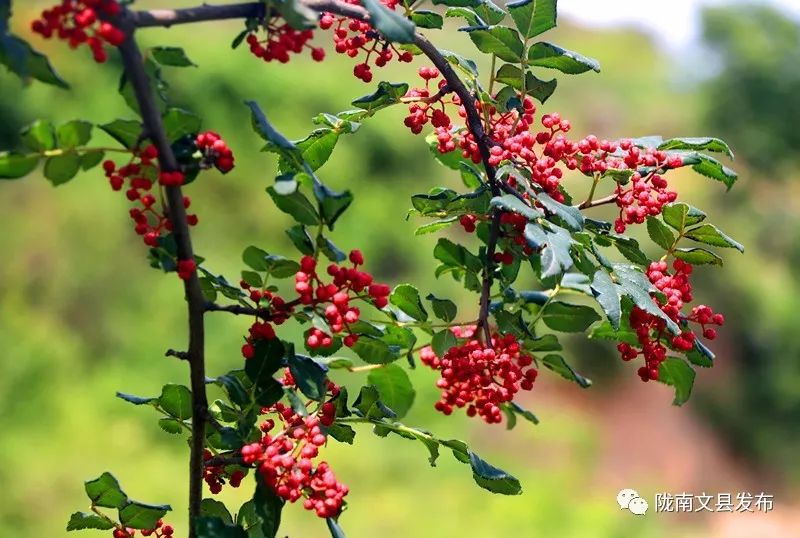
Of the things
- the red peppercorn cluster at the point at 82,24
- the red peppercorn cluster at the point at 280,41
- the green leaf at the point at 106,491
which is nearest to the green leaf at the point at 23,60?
the red peppercorn cluster at the point at 82,24

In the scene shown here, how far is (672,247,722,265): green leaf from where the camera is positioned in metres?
0.87

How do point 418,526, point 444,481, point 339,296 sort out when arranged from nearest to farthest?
point 339,296
point 418,526
point 444,481

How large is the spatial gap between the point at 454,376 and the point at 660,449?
632cm

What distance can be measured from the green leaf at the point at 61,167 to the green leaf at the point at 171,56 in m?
0.09

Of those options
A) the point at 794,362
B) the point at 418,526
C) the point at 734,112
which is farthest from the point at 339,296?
the point at 734,112

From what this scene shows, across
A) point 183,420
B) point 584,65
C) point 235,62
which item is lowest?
point 235,62

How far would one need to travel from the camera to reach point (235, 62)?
6.82 m

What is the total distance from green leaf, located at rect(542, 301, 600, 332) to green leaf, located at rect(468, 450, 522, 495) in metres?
0.17

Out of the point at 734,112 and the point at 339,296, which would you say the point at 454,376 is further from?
the point at 734,112

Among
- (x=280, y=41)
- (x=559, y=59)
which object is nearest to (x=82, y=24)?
(x=280, y=41)

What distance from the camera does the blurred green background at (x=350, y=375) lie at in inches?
175

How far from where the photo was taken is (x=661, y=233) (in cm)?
90

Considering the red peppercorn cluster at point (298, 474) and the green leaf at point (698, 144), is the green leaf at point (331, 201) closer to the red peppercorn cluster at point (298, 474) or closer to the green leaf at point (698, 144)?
the red peppercorn cluster at point (298, 474)

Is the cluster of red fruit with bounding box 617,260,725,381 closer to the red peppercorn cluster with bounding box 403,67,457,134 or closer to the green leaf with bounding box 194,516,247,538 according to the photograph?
the red peppercorn cluster with bounding box 403,67,457,134
